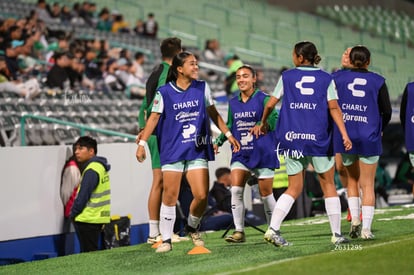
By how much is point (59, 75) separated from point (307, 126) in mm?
9633

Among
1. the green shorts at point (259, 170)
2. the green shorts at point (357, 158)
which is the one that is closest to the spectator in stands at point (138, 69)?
the green shorts at point (259, 170)

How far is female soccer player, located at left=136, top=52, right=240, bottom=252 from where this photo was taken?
10062 mm

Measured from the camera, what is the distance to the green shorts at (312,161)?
988cm

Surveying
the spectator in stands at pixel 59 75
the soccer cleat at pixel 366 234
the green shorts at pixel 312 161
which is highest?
the spectator in stands at pixel 59 75

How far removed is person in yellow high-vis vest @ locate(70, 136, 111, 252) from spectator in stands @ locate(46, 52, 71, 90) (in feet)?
18.7

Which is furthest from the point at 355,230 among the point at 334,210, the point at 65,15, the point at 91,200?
the point at 65,15

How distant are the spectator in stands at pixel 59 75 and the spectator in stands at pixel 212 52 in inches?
316

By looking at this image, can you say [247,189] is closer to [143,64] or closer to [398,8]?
[143,64]

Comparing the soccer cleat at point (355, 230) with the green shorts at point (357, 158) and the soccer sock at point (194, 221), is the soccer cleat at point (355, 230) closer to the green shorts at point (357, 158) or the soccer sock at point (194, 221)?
the green shorts at point (357, 158)

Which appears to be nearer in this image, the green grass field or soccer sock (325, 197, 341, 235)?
the green grass field

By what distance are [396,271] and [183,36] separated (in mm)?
20871

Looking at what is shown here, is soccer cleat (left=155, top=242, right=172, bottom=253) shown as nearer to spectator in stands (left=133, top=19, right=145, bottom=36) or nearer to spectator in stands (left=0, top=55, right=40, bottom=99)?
spectator in stands (left=0, top=55, right=40, bottom=99)

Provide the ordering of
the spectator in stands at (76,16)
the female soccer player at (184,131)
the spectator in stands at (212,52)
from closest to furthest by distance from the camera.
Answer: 1. the female soccer player at (184,131)
2. the spectator in stands at (76,16)
3. the spectator in stands at (212,52)

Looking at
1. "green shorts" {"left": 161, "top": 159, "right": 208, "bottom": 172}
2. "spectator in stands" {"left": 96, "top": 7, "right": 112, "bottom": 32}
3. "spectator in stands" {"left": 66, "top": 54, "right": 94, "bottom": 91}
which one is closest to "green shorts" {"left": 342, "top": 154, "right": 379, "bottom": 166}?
"green shorts" {"left": 161, "top": 159, "right": 208, "bottom": 172}
